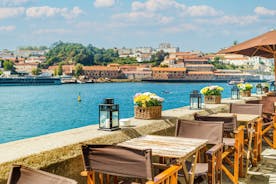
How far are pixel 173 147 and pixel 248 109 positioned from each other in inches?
128

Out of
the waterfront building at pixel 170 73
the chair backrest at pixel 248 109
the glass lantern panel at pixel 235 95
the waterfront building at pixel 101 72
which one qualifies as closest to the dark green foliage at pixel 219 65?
the waterfront building at pixel 170 73

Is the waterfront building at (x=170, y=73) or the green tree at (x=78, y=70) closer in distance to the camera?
the green tree at (x=78, y=70)

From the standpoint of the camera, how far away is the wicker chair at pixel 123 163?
2.46 m

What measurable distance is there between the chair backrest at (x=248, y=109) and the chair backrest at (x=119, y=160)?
153 inches

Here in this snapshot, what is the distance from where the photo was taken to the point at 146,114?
5.26m

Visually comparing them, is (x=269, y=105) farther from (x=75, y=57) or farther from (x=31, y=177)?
(x=75, y=57)

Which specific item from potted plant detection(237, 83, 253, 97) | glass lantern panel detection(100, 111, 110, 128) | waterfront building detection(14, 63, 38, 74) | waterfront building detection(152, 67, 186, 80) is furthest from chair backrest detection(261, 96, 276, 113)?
waterfront building detection(14, 63, 38, 74)

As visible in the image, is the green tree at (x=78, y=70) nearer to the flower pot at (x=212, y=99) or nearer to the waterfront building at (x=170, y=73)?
the waterfront building at (x=170, y=73)

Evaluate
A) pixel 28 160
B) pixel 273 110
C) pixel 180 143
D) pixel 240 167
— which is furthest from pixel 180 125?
pixel 273 110

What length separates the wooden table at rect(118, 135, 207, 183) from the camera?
9.70ft

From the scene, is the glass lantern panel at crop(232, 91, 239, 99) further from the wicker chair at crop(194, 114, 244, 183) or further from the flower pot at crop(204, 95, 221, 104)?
the wicker chair at crop(194, 114, 244, 183)

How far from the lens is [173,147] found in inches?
127

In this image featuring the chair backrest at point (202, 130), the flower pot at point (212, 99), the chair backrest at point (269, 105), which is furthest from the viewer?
the flower pot at point (212, 99)

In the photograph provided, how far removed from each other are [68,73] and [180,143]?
134557mm
